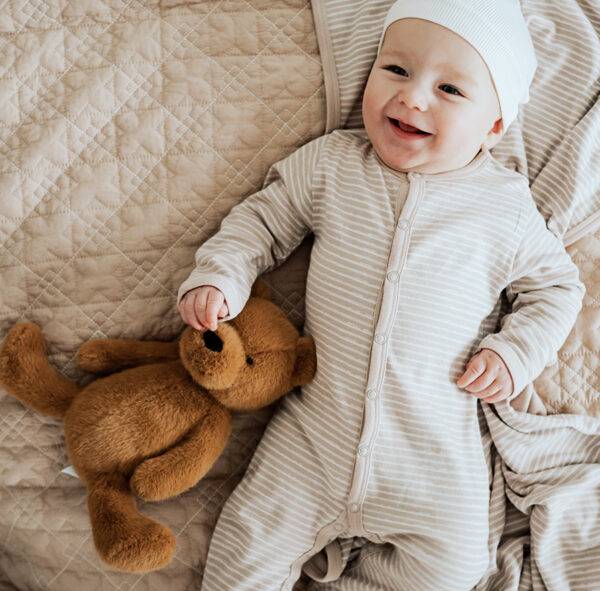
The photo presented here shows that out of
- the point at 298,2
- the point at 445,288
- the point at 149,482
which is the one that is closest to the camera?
the point at 149,482

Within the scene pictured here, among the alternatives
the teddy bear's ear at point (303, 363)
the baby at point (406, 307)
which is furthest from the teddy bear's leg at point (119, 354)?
the teddy bear's ear at point (303, 363)

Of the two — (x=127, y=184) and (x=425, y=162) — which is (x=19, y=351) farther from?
(x=425, y=162)

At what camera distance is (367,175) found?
1168 millimetres

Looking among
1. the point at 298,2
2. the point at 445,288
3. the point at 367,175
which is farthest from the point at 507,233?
the point at 298,2

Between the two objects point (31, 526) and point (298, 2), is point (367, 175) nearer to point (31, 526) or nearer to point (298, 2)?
point (298, 2)

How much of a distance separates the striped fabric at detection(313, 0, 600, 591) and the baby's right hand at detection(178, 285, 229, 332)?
406 mm

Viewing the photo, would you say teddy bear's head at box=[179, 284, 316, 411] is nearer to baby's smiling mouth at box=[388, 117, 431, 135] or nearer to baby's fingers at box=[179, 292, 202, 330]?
baby's fingers at box=[179, 292, 202, 330]

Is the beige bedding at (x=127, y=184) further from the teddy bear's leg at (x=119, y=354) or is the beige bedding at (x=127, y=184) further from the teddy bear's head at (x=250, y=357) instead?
the teddy bear's head at (x=250, y=357)

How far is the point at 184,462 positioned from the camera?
3.37ft

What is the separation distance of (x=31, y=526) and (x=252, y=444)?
404 mm

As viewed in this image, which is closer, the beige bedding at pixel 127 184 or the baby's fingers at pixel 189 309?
the baby's fingers at pixel 189 309

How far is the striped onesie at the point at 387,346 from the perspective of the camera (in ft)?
3.58

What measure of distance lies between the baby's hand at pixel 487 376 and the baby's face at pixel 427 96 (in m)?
0.34

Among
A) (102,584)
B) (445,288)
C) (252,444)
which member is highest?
(445,288)
